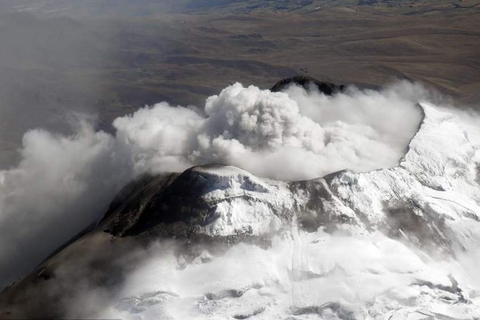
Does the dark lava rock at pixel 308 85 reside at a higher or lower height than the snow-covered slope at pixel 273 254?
higher

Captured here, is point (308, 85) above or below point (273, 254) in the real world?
above

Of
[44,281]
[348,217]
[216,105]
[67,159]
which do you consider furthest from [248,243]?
[67,159]

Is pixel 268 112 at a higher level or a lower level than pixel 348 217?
higher

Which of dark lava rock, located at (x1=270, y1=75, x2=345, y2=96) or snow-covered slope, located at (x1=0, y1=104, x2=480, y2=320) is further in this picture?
dark lava rock, located at (x1=270, y1=75, x2=345, y2=96)

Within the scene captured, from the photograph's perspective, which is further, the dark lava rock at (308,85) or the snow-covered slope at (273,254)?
the dark lava rock at (308,85)

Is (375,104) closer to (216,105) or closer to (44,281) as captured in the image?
(216,105)

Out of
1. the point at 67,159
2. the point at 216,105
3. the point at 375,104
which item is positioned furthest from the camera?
the point at 67,159

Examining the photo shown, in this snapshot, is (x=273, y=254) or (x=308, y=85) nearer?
(x=273, y=254)

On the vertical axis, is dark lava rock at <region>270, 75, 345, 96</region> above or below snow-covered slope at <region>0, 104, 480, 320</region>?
above
